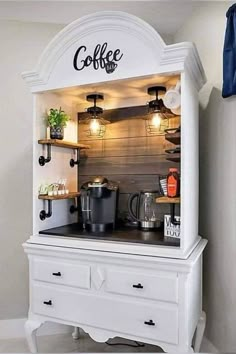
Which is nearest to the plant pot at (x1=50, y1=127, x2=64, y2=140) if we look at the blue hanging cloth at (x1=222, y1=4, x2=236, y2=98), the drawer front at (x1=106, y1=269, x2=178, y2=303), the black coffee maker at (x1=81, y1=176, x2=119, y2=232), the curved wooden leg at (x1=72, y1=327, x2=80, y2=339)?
the black coffee maker at (x1=81, y1=176, x2=119, y2=232)

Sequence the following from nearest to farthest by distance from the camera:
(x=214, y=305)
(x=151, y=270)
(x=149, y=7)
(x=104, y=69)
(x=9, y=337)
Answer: (x=151, y=270) < (x=104, y=69) < (x=214, y=305) < (x=149, y=7) < (x=9, y=337)

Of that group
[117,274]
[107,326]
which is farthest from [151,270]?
[107,326]

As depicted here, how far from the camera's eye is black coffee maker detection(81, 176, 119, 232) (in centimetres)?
216

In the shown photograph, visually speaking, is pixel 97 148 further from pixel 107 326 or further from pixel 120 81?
pixel 107 326

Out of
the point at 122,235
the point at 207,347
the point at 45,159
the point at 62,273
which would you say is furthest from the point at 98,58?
the point at 207,347

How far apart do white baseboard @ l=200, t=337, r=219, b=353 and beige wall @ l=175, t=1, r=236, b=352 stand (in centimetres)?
4

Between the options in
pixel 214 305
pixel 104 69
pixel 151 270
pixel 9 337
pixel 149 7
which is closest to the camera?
pixel 151 270

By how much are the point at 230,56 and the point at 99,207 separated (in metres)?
1.26

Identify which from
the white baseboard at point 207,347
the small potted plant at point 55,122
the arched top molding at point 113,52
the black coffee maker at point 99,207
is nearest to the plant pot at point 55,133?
the small potted plant at point 55,122

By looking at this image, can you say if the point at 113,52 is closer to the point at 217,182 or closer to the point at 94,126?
the point at 94,126

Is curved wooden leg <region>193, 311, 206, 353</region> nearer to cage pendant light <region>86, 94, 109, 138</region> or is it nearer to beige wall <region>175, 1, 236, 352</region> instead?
beige wall <region>175, 1, 236, 352</region>

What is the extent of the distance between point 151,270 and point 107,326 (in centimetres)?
43

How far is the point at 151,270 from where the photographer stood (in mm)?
1735

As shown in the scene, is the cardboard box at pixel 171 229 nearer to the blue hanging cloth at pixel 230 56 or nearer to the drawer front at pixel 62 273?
the drawer front at pixel 62 273
